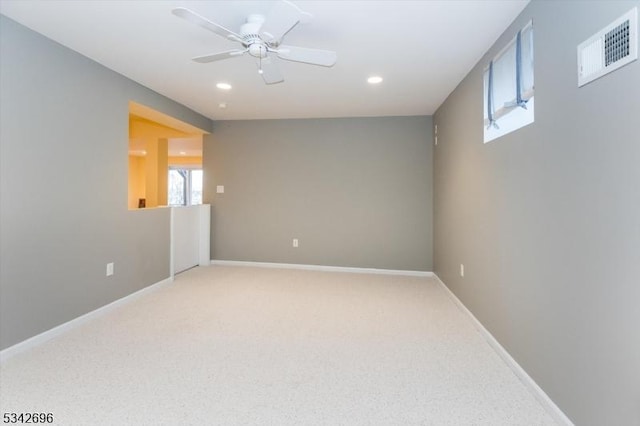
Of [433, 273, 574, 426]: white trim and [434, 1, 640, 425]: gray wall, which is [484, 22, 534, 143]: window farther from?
[433, 273, 574, 426]: white trim

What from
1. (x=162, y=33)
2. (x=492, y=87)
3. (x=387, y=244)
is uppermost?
(x=162, y=33)

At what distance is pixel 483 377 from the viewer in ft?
6.84

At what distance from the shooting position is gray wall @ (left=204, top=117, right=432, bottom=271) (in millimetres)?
4848

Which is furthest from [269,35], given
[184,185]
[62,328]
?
[184,185]

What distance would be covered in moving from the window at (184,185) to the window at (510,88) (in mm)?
9392

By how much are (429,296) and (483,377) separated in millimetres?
1736

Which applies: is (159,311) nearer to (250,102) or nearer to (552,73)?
(250,102)

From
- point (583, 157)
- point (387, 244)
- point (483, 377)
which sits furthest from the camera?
point (387, 244)

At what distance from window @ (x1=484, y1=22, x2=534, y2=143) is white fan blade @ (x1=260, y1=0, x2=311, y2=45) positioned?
4.52 feet

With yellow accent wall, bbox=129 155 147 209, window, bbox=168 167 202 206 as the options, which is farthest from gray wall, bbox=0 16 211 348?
window, bbox=168 167 202 206

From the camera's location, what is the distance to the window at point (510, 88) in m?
2.02

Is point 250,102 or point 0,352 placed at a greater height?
point 250,102

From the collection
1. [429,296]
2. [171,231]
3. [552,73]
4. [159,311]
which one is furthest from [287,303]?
[552,73]

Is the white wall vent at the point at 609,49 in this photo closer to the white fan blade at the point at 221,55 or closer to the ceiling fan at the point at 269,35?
the ceiling fan at the point at 269,35
